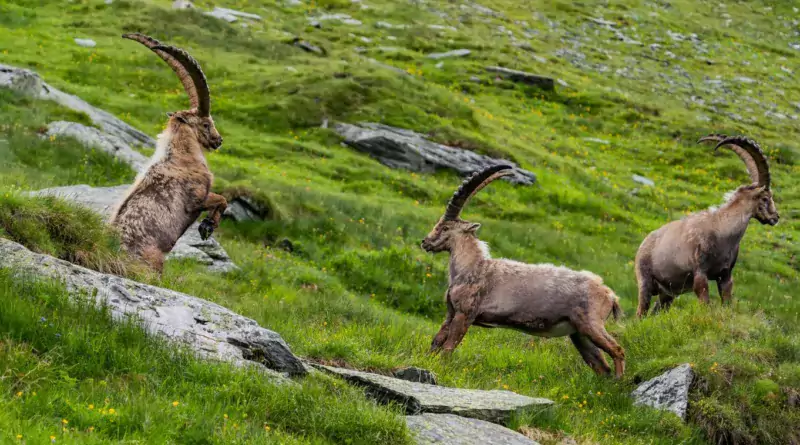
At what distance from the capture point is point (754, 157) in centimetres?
1488

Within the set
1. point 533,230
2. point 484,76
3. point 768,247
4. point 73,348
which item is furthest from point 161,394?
point 484,76

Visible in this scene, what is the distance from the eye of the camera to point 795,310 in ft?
51.4

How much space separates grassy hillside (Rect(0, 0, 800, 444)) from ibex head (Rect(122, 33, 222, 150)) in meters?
2.32

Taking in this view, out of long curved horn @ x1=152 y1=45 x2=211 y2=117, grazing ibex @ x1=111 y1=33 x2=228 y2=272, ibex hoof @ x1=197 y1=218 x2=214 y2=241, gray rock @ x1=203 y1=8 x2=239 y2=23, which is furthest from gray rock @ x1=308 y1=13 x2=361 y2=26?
ibex hoof @ x1=197 y1=218 x2=214 y2=241

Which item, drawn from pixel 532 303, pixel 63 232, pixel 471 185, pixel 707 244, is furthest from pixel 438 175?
pixel 63 232

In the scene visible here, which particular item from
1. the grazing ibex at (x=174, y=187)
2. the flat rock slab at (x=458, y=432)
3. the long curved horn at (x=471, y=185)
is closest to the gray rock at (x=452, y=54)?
the long curved horn at (x=471, y=185)

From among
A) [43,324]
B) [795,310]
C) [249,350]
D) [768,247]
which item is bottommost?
[768,247]

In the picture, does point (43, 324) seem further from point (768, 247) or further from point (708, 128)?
point (708, 128)

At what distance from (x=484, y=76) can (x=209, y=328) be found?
39.2m

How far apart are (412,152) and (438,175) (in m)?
1.47

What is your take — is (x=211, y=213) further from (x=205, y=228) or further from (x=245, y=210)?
(x=245, y=210)

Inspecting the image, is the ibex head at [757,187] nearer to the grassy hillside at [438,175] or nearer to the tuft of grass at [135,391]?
the grassy hillside at [438,175]

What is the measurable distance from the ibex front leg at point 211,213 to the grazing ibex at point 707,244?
8.21 m

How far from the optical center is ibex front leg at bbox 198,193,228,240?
11633 millimetres
